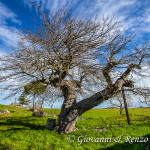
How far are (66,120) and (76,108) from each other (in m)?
1.14

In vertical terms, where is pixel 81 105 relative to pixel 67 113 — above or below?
above

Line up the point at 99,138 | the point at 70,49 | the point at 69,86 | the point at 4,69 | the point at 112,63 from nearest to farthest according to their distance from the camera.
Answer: the point at 99,138
the point at 4,69
the point at 70,49
the point at 112,63
the point at 69,86

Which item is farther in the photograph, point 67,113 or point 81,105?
point 67,113

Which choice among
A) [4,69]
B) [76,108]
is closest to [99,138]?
Result: [76,108]

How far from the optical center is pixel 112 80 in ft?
31.1

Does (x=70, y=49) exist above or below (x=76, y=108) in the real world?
above

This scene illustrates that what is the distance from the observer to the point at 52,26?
28.4 feet

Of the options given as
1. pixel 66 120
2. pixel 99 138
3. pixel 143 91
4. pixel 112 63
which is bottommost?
pixel 99 138

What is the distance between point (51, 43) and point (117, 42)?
A: 4.98 m

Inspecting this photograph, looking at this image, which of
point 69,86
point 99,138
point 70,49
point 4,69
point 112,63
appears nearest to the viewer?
point 99,138

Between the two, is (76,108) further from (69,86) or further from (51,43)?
(51,43)

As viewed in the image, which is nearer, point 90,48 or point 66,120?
point 90,48

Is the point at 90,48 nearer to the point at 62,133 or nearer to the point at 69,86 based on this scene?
the point at 69,86

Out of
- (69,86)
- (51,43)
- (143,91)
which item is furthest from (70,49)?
(143,91)
